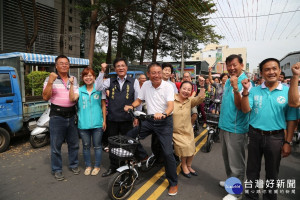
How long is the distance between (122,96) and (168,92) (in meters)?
0.98

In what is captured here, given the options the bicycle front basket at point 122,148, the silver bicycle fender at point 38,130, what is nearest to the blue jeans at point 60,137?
the bicycle front basket at point 122,148

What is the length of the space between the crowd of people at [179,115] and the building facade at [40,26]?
33.1 feet

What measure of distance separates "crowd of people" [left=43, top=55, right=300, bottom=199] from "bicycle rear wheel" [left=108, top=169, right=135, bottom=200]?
259 millimetres

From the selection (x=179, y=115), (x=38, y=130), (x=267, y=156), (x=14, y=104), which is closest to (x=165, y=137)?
(x=179, y=115)

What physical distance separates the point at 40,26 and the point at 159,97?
1665 centimetres

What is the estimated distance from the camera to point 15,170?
11.7ft

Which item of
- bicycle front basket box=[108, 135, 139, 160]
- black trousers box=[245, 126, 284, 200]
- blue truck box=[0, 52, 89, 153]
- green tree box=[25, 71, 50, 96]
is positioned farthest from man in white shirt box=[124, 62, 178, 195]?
green tree box=[25, 71, 50, 96]

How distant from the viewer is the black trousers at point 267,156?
2.25 m

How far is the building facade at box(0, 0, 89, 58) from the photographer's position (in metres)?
13.3

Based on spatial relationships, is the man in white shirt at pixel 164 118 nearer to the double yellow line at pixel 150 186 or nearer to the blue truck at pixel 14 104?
the double yellow line at pixel 150 186

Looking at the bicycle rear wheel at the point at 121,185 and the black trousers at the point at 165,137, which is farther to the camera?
the black trousers at the point at 165,137

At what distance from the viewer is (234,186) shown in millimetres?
2654

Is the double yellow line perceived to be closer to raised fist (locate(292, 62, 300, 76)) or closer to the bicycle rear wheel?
the bicycle rear wheel

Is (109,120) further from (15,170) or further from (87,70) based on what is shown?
(15,170)
